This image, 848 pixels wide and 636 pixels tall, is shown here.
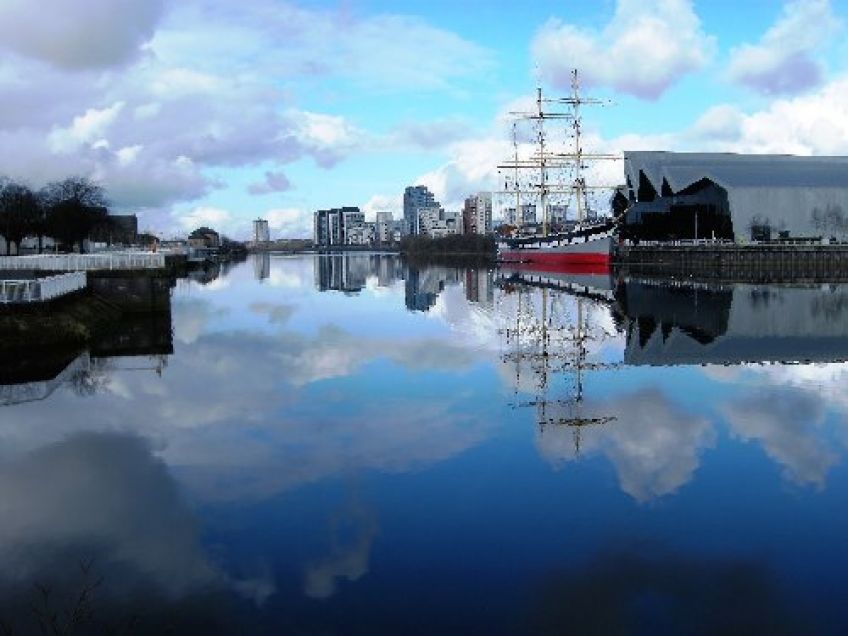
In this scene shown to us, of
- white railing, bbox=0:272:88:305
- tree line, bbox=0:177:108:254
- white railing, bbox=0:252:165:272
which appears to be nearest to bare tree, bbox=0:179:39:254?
tree line, bbox=0:177:108:254

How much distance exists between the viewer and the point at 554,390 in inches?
757

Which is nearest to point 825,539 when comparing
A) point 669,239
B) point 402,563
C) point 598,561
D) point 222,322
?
point 598,561

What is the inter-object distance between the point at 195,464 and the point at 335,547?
4.49 m

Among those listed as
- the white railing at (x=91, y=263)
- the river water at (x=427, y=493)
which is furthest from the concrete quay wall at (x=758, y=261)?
the river water at (x=427, y=493)

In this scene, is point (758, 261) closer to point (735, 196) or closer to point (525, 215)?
point (735, 196)

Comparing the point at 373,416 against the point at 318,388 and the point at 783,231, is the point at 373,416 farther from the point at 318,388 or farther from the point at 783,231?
the point at 783,231

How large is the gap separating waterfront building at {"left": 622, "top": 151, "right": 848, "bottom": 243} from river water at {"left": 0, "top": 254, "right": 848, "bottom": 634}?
70.4 m

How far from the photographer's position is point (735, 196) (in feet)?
293

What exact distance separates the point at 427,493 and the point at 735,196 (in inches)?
3414

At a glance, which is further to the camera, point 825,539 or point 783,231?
point 783,231

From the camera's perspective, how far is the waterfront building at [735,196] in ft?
295

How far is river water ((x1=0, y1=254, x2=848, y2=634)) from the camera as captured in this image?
789 cm

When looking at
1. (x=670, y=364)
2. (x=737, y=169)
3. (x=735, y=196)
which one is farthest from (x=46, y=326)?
(x=737, y=169)

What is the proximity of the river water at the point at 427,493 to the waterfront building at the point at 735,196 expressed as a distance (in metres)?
70.4
